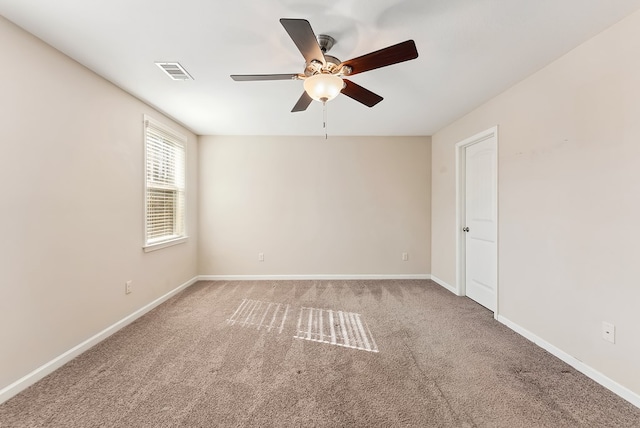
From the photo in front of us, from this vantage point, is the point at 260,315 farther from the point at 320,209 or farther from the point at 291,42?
the point at 291,42

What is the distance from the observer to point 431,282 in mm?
4262

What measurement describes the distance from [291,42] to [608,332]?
298 cm

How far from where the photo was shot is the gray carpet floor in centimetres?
154

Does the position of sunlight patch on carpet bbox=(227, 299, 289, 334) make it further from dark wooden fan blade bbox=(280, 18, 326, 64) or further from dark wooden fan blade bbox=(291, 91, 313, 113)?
dark wooden fan blade bbox=(280, 18, 326, 64)

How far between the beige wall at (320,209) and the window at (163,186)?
0.55 meters

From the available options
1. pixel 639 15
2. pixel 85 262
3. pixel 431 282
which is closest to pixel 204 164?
pixel 85 262

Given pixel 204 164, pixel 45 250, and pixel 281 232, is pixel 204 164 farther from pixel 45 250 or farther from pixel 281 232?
pixel 45 250

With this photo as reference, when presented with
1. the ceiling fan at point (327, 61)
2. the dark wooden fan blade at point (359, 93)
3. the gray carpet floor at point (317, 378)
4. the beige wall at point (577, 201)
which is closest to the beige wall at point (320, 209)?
the gray carpet floor at point (317, 378)

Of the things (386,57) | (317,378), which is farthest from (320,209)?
(386,57)

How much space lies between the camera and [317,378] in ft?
6.18

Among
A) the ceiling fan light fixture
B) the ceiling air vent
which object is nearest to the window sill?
the ceiling air vent

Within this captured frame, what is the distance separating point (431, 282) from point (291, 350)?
9.38 feet

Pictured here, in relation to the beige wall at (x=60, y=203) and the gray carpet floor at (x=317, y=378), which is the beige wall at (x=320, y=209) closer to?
the gray carpet floor at (x=317, y=378)

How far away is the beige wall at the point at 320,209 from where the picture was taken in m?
4.40
